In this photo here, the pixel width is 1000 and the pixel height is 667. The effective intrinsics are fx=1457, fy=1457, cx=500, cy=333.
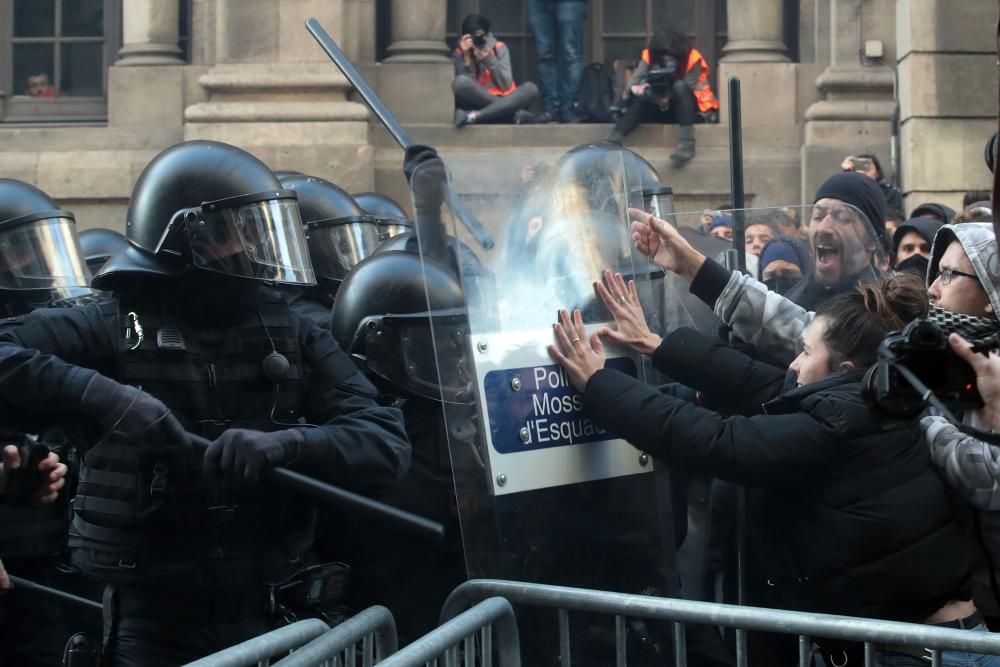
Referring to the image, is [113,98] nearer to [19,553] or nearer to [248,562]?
[19,553]

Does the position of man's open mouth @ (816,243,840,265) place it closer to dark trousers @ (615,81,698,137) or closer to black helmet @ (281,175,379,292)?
black helmet @ (281,175,379,292)

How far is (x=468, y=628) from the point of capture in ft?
9.13

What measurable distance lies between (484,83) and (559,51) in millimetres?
660

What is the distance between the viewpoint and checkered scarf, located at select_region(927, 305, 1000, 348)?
8.60 ft

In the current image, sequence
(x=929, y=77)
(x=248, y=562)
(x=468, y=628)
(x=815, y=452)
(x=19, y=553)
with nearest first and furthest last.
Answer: (x=468, y=628), (x=815, y=452), (x=248, y=562), (x=19, y=553), (x=929, y=77)

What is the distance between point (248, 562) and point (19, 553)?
4.01 ft

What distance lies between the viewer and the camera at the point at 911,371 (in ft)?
6.62

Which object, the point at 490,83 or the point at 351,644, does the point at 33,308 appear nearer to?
the point at 351,644

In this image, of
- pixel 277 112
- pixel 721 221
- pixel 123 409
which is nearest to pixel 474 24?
pixel 277 112

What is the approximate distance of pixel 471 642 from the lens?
2.85m

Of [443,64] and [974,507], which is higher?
[443,64]

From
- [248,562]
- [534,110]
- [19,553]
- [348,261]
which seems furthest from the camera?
[534,110]

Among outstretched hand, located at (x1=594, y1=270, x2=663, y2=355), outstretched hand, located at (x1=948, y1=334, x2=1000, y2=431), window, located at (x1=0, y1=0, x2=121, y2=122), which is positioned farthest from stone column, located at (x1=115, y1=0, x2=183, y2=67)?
outstretched hand, located at (x1=948, y1=334, x2=1000, y2=431)

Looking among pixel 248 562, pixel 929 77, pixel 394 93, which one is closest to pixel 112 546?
pixel 248 562
